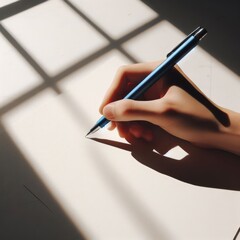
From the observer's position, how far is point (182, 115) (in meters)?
0.52

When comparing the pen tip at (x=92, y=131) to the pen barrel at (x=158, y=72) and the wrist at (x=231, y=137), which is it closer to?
the pen barrel at (x=158, y=72)

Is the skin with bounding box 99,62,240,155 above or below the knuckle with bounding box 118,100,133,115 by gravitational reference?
below

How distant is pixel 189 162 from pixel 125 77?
0.19 m

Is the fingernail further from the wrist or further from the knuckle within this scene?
the wrist

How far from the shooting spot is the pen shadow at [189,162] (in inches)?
20.7

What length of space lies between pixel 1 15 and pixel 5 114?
1.13 feet

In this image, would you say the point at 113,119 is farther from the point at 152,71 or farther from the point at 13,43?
the point at 13,43

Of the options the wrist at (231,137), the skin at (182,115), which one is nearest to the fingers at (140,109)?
the skin at (182,115)

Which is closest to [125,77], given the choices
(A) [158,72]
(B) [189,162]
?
(A) [158,72]

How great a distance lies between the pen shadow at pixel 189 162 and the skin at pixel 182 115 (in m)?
0.01

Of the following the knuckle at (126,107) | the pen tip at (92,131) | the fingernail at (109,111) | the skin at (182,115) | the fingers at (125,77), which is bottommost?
the skin at (182,115)

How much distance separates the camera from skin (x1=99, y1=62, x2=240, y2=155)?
0.52m

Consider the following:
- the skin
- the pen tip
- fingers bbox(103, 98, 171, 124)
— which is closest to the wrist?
the skin

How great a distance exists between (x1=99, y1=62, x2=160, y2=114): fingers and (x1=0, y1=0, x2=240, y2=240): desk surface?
0.05 meters
